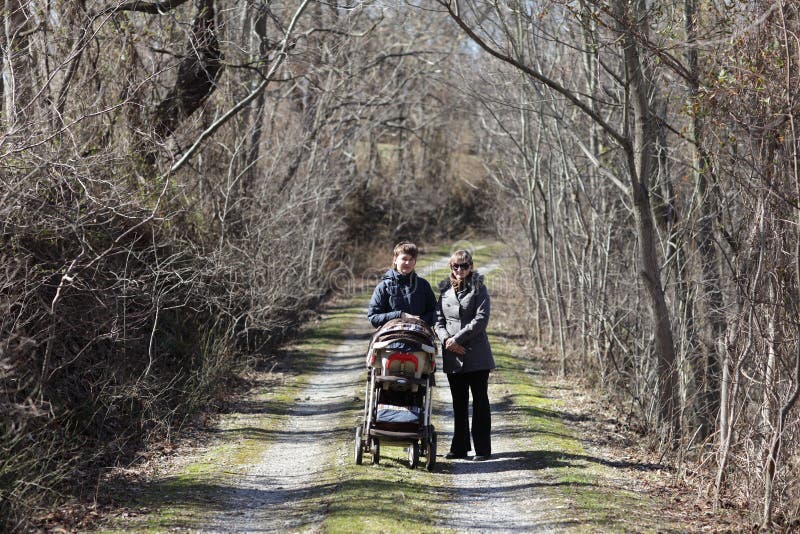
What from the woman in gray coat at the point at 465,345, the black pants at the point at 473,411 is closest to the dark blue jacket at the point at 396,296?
the woman in gray coat at the point at 465,345

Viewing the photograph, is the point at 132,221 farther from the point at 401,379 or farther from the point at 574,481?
the point at 574,481

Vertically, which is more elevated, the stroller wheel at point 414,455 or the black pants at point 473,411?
the black pants at point 473,411

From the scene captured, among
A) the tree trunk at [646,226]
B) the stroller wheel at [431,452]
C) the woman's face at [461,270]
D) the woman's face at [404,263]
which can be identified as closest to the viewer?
the stroller wheel at [431,452]

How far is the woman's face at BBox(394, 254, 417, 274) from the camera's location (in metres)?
8.81

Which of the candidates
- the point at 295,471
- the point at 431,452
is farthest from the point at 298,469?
the point at 431,452

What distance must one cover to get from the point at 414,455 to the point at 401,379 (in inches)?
33.8

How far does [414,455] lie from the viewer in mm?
8797

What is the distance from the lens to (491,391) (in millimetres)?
14148

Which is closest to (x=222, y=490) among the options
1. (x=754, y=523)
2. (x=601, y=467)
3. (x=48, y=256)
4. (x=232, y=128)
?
(x=48, y=256)

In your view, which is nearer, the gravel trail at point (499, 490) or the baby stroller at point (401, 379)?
the gravel trail at point (499, 490)

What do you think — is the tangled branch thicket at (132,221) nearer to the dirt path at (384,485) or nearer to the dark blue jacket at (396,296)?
the dirt path at (384,485)

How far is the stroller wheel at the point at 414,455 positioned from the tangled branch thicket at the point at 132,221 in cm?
301

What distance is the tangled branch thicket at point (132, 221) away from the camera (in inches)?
328

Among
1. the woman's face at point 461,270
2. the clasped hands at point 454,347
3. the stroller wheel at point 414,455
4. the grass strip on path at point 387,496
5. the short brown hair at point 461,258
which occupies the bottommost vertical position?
the grass strip on path at point 387,496
